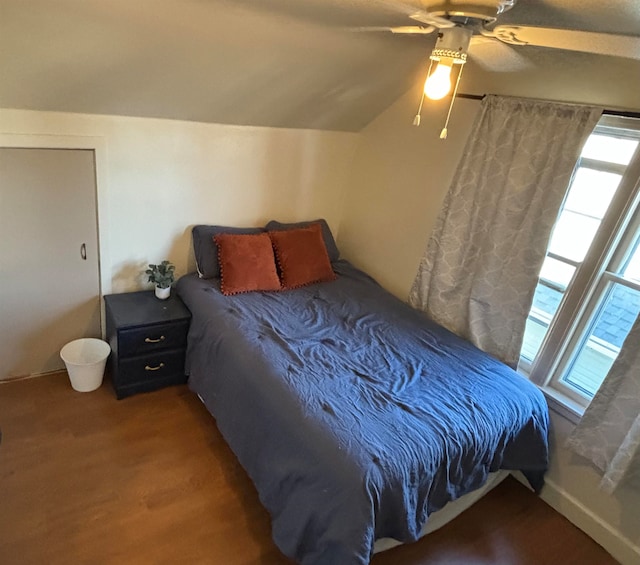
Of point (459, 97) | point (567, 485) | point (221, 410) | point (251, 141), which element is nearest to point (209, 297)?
point (221, 410)

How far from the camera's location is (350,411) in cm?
190

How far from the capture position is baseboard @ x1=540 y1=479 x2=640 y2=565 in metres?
2.15

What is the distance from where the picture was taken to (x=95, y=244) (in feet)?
8.64

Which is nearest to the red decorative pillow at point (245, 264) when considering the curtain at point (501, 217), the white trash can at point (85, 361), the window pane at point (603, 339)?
the white trash can at point (85, 361)

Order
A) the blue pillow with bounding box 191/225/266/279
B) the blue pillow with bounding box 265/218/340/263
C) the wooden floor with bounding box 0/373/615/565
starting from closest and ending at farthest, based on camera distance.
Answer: the wooden floor with bounding box 0/373/615/565 < the blue pillow with bounding box 191/225/266/279 < the blue pillow with bounding box 265/218/340/263

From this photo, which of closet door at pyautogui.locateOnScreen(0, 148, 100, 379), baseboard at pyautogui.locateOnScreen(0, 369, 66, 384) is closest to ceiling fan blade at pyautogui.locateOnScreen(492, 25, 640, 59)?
closet door at pyautogui.locateOnScreen(0, 148, 100, 379)

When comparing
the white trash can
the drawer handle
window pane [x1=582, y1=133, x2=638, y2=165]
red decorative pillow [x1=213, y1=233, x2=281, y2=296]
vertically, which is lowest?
the white trash can

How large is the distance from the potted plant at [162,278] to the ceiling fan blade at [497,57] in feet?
6.49

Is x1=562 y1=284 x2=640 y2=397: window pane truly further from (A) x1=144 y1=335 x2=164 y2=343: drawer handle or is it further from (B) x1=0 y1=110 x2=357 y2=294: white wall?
(A) x1=144 y1=335 x2=164 y2=343: drawer handle

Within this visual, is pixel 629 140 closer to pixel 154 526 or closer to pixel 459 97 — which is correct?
pixel 459 97

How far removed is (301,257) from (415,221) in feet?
2.56

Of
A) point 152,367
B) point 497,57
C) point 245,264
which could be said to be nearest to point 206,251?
point 245,264

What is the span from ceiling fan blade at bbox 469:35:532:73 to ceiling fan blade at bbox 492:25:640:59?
1.47 feet

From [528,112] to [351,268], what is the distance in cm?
152
